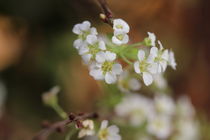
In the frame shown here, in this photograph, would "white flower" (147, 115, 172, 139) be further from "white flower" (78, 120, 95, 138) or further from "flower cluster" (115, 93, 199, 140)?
"white flower" (78, 120, 95, 138)

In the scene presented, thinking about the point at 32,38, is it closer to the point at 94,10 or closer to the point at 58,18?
the point at 58,18

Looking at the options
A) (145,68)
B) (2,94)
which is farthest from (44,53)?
(145,68)

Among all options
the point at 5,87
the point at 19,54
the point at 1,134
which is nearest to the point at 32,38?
the point at 19,54

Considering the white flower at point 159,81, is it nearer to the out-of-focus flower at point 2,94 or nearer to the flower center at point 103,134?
the flower center at point 103,134

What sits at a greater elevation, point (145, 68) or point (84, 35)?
point (84, 35)

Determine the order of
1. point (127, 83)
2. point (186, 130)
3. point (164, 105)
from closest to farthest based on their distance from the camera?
point (127, 83)
point (164, 105)
point (186, 130)

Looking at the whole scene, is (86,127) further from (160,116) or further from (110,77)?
(160,116)

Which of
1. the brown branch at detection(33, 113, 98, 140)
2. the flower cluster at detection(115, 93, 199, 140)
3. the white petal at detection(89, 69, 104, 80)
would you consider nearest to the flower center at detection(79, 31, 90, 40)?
the white petal at detection(89, 69, 104, 80)

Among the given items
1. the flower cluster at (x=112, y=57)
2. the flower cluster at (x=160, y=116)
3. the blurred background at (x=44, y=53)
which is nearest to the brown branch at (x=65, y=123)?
the flower cluster at (x=112, y=57)
